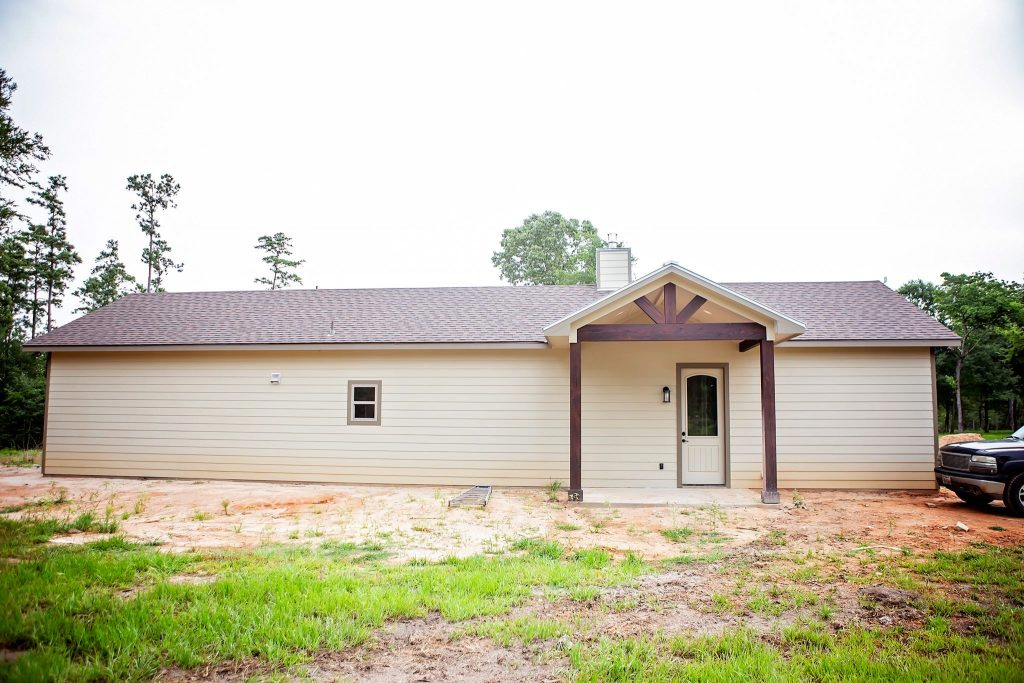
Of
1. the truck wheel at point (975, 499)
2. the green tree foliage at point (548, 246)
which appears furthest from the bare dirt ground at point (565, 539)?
the green tree foliage at point (548, 246)

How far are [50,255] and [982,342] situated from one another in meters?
51.3

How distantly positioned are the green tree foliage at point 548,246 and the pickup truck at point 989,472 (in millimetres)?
27658

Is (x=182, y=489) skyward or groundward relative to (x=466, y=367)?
groundward

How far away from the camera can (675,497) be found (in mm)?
9117

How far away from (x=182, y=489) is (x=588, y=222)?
31.2 m

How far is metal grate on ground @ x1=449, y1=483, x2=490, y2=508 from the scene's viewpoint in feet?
27.9

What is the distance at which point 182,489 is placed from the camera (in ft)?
32.4

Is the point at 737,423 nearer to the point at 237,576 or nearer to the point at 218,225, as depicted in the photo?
the point at 237,576

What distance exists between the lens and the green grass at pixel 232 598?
330cm

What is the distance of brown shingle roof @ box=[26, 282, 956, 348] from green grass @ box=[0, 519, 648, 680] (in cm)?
563

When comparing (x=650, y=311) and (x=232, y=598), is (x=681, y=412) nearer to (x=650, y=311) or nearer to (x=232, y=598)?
(x=650, y=311)

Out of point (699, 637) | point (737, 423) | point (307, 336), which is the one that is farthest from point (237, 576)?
point (737, 423)

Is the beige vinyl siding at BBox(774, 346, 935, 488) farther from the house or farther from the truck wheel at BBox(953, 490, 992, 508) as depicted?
the truck wheel at BBox(953, 490, 992, 508)

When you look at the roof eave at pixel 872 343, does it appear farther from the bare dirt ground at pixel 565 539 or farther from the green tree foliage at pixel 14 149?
the green tree foliage at pixel 14 149
